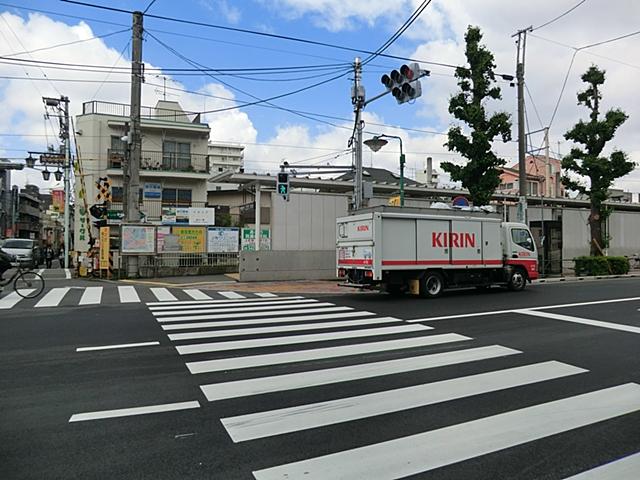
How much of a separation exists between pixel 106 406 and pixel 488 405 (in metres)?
3.89

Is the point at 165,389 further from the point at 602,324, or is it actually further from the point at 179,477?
the point at 602,324

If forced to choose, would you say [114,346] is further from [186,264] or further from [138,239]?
[186,264]

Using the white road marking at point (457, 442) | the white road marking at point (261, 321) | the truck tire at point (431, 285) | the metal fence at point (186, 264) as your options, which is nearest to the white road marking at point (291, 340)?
the white road marking at point (261, 321)

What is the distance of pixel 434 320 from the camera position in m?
9.73

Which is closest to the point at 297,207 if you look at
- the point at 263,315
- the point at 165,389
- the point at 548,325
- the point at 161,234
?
the point at 161,234

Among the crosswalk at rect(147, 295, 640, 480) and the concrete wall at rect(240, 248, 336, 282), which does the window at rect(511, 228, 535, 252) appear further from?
the crosswalk at rect(147, 295, 640, 480)

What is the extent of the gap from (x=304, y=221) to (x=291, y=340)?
1372 cm

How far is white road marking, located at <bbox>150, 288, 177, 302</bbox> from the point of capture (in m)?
13.3

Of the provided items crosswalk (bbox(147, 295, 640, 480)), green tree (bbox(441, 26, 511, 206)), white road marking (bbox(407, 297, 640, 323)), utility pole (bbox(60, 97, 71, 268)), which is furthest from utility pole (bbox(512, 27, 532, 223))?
utility pole (bbox(60, 97, 71, 268))

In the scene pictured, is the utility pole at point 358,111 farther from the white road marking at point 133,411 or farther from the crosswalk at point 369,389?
the white road marking at point 133,411

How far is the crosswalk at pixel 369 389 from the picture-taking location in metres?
3.59

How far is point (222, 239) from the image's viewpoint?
21.5 meters

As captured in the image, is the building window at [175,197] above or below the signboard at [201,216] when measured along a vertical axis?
above

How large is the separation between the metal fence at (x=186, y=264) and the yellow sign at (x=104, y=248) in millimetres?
1318
